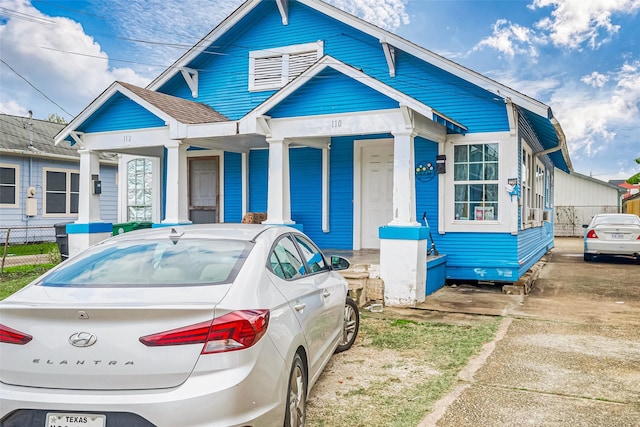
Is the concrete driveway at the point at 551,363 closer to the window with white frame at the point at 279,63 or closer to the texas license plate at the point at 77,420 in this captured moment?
the texas license plate at the point at 77,420

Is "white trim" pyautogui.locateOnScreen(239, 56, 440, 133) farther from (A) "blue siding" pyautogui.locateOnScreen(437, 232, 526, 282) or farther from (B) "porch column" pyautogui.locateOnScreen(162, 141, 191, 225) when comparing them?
(A) "blue siding" pyautogui.locateOnScreen(437, 232, 526, 282)

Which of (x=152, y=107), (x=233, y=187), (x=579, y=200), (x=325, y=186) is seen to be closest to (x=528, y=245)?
(x=325, y=186)

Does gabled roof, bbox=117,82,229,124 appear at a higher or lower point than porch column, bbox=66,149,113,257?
higher

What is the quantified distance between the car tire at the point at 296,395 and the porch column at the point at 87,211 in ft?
30.3

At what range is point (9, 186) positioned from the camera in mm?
18547

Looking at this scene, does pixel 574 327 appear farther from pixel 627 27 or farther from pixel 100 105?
pixel 627 27

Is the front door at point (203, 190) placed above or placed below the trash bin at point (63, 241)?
above

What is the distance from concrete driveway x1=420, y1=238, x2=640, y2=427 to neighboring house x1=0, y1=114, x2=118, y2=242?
51.9ft

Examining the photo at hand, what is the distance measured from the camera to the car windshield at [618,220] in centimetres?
1488

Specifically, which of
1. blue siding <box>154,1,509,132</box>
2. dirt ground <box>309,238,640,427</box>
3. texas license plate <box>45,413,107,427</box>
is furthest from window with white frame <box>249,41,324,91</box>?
texas license plate <box>45,413,107,427</box>

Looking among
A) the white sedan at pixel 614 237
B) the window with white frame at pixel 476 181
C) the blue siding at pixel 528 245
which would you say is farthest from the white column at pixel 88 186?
the white sedan at pixel 614 237

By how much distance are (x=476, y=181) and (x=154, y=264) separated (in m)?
7.99

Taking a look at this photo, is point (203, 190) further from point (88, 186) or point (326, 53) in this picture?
point (326, 53)

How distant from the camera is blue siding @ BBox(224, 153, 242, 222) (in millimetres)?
12789
